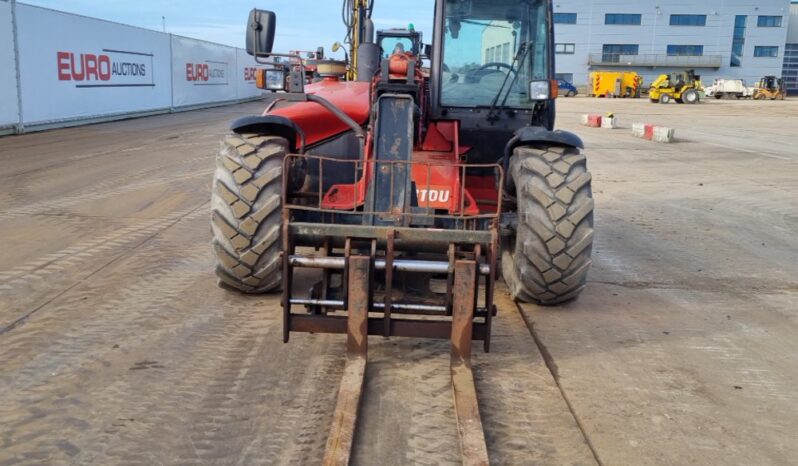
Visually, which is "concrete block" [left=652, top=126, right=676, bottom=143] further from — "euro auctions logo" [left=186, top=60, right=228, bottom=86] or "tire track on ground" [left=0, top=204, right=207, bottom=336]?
"euro auctions logo" [left=186, top=60, right=228, bottom=86]

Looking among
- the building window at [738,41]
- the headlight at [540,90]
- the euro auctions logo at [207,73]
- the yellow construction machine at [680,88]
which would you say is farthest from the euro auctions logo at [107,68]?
the building window at [738,41]

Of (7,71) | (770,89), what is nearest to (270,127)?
(7,71)

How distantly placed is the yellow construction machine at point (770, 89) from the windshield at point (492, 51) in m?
61.6

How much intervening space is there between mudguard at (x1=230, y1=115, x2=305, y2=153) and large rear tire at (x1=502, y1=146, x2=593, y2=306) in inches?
67.0

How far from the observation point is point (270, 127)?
5.38 meters

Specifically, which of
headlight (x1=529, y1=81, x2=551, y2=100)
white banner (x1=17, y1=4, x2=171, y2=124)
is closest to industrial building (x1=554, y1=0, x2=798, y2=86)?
white banner (x1=17, y1=4, x2=171, y2=124)

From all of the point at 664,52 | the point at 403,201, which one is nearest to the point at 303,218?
the point at 403,201

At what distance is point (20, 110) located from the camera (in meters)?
17.1

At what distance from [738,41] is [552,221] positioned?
79243mm

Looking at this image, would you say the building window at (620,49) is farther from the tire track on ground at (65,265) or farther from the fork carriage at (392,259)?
the fork carriage at (392,259)

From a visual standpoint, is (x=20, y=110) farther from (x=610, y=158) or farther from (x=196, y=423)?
(x=196, y=423)

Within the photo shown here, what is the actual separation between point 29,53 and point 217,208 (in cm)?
1500

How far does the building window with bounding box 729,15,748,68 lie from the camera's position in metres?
73.3

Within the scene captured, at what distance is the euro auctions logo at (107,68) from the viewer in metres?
19.0
